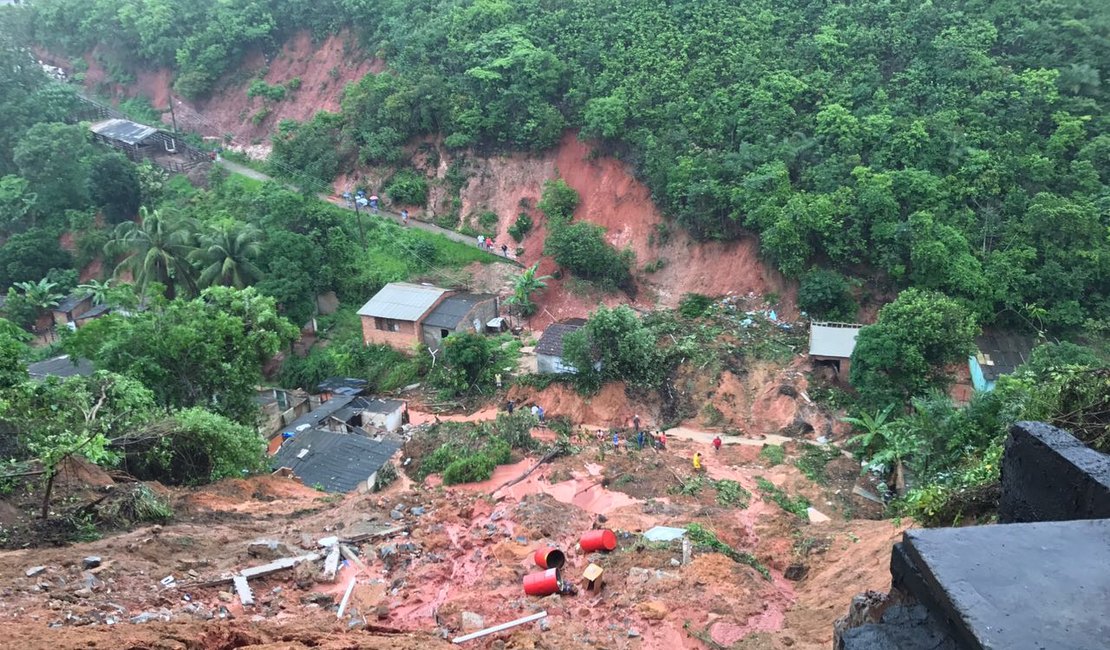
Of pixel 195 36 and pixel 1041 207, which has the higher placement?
pixel 195 36

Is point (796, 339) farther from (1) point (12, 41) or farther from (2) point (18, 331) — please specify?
(1) point (12, 41)

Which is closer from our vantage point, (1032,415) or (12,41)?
(1032,415)

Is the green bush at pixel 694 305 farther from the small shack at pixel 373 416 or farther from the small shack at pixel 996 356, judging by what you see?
the small shack at pixel 373 416

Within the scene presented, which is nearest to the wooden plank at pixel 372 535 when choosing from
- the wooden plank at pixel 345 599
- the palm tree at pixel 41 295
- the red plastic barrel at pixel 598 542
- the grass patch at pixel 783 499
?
the wooden plank at pixel 345 599

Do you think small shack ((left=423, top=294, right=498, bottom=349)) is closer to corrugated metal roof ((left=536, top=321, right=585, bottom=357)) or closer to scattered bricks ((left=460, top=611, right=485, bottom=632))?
corrugated metal roof ((left=536, top=321, right=585, bottom=357))

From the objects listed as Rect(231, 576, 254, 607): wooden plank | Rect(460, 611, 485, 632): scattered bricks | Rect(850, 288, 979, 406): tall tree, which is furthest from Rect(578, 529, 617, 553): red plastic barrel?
Rect(850, 288, 979, 406): tall tree

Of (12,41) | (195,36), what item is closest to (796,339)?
(195,36)

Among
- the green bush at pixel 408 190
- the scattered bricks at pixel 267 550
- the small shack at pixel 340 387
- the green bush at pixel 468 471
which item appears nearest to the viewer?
the scattered bricks at pixel 267 550
